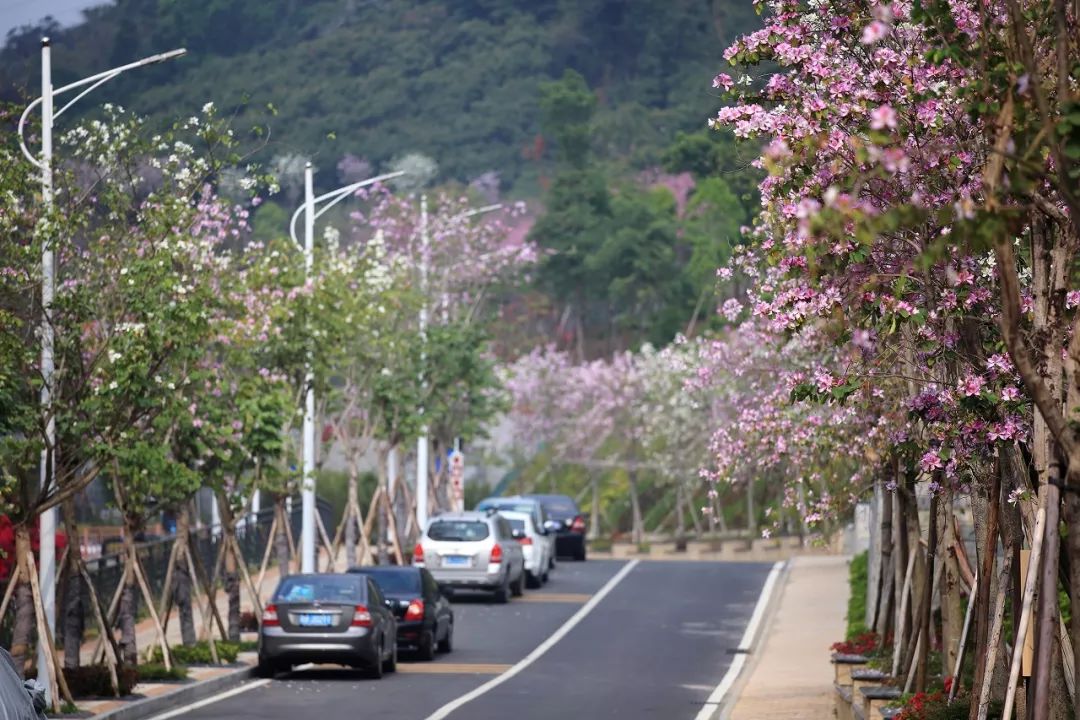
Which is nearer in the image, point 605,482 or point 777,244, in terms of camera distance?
point 777,244

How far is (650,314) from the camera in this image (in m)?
87.9

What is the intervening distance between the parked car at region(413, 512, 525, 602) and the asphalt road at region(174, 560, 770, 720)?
1.99ft

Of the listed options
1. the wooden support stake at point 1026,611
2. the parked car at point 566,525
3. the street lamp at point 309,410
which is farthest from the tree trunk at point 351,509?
the wooden support stake at point 1026,611

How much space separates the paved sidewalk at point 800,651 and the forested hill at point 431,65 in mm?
58484

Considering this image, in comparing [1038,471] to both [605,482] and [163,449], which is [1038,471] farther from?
[605,482]

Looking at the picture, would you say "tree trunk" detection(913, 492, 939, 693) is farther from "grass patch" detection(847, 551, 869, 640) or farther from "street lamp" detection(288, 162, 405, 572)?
"street lamp" detection(288, 162, 405, 572)

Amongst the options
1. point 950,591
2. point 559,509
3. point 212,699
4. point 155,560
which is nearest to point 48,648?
point 212,699

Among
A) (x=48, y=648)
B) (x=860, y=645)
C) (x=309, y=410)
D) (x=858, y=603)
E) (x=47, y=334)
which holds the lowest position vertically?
(x=860, y=645)

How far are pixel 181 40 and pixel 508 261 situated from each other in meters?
61.9

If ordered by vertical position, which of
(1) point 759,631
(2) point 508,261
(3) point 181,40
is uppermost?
(3) point 181,40

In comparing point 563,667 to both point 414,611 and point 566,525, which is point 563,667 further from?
point 566,525

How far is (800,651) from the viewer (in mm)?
30000

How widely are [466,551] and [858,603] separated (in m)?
10.7

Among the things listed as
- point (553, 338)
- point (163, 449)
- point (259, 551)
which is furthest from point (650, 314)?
point (163, 449)
